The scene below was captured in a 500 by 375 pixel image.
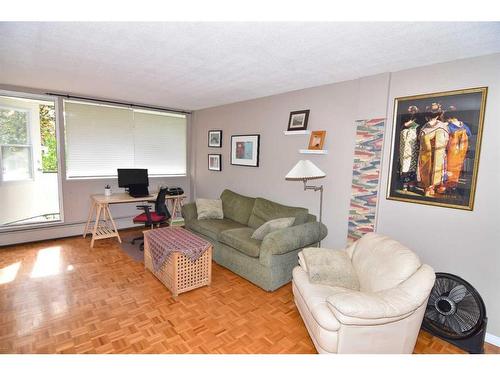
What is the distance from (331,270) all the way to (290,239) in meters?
0.68

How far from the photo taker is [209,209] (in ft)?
Result: 13.9

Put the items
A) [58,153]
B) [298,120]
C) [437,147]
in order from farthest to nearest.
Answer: [58,153] < [298,120] < [437,147]

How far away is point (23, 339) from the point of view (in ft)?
6.82

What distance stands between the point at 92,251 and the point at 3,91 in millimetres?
2667

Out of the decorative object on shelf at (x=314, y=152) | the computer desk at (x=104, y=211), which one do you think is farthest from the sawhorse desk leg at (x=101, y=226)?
the decorative object on shelf at (x=314, y=152)

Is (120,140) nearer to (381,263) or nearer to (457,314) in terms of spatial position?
(381,263)

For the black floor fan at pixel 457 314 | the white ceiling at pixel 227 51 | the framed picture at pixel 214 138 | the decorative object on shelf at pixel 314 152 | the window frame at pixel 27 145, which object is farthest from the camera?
the framed picture at pixel 214 138

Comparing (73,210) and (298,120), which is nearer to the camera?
(298,120)

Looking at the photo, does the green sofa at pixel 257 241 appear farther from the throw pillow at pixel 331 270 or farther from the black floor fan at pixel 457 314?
the black floor fan at pixel 457 314

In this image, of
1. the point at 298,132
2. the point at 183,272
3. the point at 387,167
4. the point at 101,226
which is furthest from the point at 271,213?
the point at 101,226

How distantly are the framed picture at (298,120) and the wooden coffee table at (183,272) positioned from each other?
199 centimetres

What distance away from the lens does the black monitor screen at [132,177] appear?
4.64m

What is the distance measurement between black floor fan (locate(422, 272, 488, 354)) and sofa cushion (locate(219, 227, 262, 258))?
168 cm
